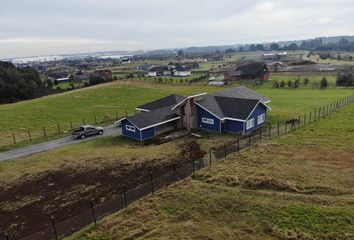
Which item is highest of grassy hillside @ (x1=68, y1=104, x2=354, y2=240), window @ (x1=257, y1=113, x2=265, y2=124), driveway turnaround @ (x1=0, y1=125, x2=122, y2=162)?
window @ (x1=257, y1=113, x2=265, y2=124)

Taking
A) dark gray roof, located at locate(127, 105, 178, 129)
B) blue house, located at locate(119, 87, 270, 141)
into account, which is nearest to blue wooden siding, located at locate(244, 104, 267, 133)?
blue house, located at locate(119, 87, 270, 141)

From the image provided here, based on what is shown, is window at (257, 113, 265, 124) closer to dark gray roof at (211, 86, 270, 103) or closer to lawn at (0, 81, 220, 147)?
dark gray roof at (211, 86, 270, 103)

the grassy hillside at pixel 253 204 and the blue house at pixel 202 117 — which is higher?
the blue house at pixel 202 117

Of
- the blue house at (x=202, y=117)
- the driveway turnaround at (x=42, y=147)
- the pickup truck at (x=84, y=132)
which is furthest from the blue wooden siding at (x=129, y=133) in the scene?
Answer: the pickup truck at (x=84, y=132)

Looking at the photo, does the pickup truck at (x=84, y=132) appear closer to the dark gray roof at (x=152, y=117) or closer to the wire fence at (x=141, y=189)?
the dark gray roof at (x=152, y=117)

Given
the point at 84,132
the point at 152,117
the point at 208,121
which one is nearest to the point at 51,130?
the point at 84,132

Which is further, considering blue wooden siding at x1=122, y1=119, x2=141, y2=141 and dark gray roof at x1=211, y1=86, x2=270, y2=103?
dark gray roof at x1=211, y1=86, x2=270, y2=103

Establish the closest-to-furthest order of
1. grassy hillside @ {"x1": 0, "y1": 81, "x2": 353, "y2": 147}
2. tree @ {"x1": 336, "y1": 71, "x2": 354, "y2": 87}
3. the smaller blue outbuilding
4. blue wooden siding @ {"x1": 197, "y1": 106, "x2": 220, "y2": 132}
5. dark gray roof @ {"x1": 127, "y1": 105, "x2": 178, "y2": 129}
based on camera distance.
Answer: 1. dark gray roof @ {"x1": 127, "y1": 105, "x2": 178, "y2": 129}
2. the smaller blue outbuilding
3. blue wooden siding @ {"x1": 197, "y1": 106, "x2": 220, "y2": 132}
4. grassy hillside @ {"x1": 0, "y1": 81, "x2": 353, "y2": 147}
5. tree @ {"x1": 336, "y1": 71, "x2": 354, "y2": 87}

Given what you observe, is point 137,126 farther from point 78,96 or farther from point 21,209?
point 78,96
